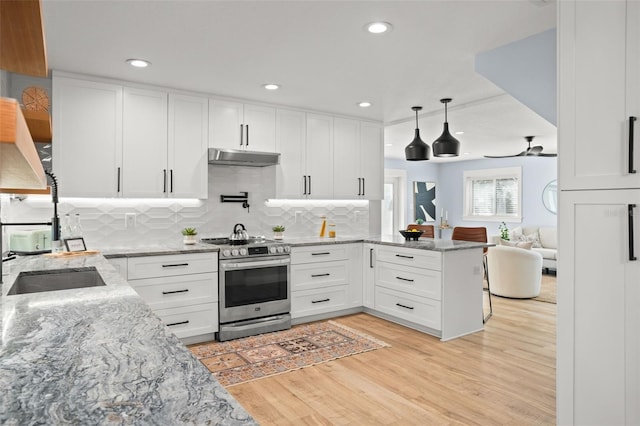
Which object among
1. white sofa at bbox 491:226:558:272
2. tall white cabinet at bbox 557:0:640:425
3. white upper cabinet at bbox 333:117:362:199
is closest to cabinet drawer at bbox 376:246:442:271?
white upper cabinet at bbox 333:117:362:199

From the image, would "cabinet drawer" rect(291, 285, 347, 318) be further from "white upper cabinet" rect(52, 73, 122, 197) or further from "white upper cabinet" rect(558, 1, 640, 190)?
"white upper cabinet" rect(558, 1, 640, 190)

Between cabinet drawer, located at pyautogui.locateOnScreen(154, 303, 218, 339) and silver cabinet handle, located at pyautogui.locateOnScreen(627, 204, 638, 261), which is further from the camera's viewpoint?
cabinet drawer, located at pyautogui.locateOnScreen(154, 303, 218, 339)

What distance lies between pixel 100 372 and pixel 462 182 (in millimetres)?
10181

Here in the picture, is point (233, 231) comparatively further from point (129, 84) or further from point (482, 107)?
point (482, 107)

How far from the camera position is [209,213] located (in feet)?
14.8

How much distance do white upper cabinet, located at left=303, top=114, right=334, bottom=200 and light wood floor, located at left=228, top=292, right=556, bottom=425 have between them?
5.99 feet

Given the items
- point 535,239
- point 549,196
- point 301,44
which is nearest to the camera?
point 301,44

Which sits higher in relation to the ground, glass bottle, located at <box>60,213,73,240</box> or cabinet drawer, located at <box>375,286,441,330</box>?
glass bottle, located at <box>60,213,73,240</box>

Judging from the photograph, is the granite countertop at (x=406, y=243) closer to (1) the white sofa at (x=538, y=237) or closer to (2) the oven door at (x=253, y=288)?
(2) the oven door at (x=253, y=288)

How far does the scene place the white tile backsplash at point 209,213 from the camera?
3.84m

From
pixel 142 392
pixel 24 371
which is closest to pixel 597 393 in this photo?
pixel 142 392

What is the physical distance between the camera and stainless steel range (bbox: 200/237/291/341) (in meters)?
3.94

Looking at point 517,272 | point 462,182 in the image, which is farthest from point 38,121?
point 462,182

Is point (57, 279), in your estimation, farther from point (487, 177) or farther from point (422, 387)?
point (487, 177)
